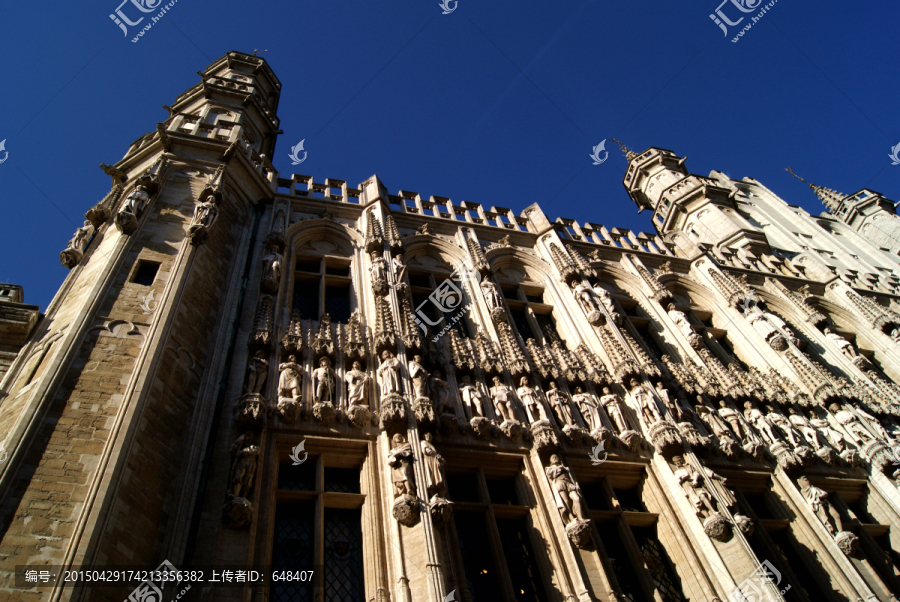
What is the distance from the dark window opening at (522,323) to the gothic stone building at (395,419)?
0.26 ft

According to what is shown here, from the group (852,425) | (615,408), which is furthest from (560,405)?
(852,425)

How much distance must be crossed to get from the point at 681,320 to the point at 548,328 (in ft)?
12.7

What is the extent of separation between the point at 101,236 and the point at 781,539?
14596mm

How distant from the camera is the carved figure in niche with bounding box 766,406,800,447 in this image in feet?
44.3

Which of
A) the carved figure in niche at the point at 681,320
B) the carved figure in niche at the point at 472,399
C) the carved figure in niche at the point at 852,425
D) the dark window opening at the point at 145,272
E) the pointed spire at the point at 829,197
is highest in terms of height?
the pointed spire at the point at 829,197

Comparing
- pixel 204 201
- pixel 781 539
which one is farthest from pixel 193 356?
pixel 781 539

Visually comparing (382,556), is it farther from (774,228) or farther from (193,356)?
(774,228)

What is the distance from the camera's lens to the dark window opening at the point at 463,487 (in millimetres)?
10750

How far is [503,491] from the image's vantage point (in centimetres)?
1110

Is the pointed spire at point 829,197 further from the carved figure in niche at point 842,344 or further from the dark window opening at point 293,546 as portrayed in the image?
the dark window opening at point 293,546

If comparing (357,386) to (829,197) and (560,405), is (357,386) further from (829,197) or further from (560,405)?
(829,197)

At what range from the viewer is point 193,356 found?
34.1 ft

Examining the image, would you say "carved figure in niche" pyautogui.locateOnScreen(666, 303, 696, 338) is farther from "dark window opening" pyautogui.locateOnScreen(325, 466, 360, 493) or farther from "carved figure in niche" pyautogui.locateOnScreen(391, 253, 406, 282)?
"dark window opening" pyautogui.locateOnScreen(325, 466, 360, 493)

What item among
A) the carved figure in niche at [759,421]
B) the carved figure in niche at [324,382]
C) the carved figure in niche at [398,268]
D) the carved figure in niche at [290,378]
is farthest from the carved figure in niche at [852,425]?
the carved figure in niche at [290,378]
